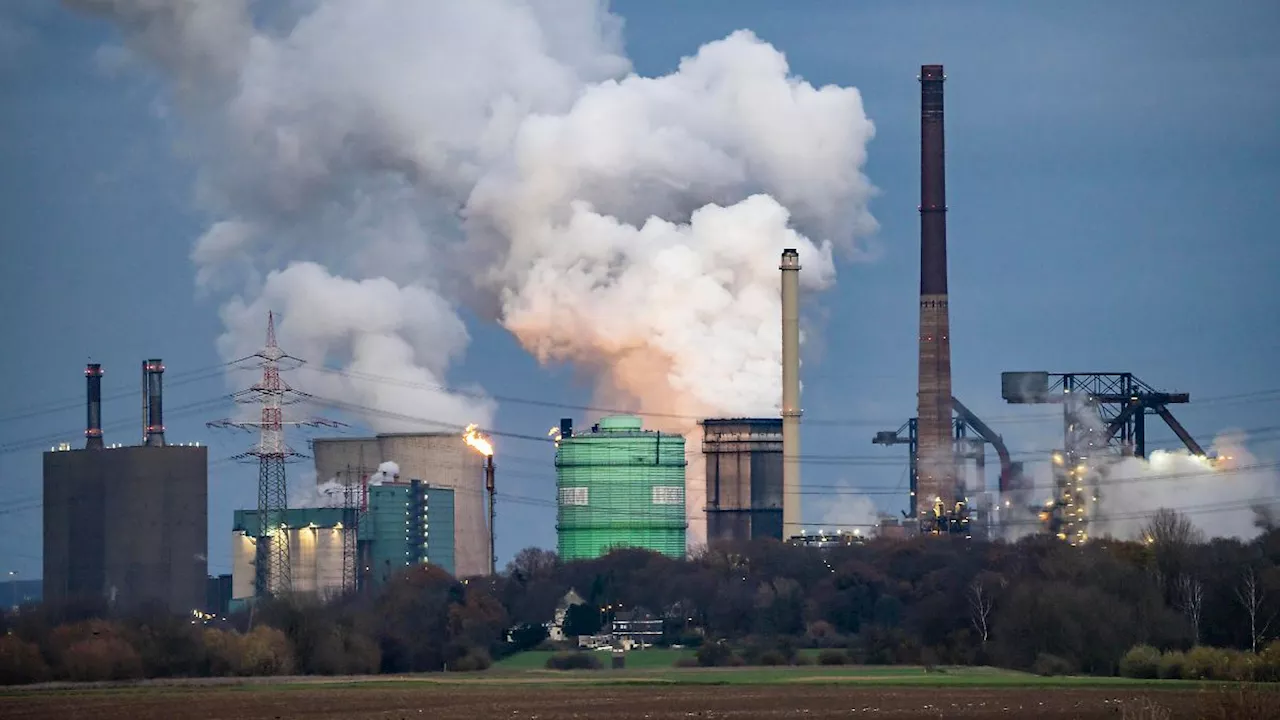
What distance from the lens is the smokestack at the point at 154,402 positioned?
4250 inches

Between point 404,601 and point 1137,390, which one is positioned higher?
point 1137,390

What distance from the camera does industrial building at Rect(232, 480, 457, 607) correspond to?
10362cm

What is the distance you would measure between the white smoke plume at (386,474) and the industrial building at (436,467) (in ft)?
1.38

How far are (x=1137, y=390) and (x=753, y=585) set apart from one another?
22.0 metres

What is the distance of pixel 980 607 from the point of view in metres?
64.2

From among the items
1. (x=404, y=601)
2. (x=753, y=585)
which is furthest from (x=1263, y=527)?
(x=404, y=601)

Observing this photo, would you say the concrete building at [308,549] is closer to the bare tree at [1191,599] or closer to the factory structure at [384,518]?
the factory structure at [384,518]

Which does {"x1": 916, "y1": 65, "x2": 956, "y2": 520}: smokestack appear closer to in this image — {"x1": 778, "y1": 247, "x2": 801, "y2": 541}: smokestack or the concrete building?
{"x1": 778, "y1": 247, "x2": 801, "y2": 541}: smokestack

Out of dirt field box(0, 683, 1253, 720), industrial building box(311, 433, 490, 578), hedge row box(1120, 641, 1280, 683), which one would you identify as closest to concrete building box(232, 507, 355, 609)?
industrial building box(311, 433, 490, 578)

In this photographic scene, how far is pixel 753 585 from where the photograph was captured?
278ft

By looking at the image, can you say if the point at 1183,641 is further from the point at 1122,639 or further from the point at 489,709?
the point at 489,709

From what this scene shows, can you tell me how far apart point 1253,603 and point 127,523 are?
59586 mm

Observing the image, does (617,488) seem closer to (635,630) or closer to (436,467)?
(436,467)

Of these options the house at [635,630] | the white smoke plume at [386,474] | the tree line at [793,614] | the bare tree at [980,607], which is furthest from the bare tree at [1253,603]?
the white smoke plume at [386,474]
